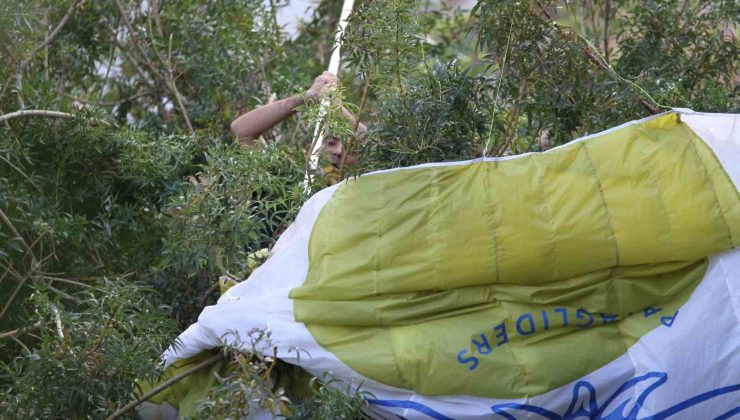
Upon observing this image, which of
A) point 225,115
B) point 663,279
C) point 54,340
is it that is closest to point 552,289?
point 663,279

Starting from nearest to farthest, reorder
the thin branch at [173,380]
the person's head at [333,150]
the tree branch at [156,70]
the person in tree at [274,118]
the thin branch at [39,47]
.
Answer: the thin branch at [173,380] < the person's head at [333,150] < the person in tree at [274,118] < the thin branch at [39,47] < the tree branch at [156,70]

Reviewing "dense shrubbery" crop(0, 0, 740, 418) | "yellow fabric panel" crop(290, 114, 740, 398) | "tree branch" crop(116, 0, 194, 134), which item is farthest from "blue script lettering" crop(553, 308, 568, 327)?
"tree branch" crop(116, 0, 194, 134)

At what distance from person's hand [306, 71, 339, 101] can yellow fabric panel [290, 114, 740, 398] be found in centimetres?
59

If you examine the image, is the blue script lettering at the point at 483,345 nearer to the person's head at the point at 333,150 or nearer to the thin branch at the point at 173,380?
the thin branch at the point at 173,380

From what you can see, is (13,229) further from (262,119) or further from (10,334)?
(262,119)

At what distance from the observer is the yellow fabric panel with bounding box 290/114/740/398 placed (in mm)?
3252

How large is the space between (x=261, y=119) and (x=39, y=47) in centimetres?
107

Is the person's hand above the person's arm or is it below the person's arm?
above

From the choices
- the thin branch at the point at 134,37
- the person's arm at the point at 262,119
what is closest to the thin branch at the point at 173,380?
the person's arm at the point at 262,119

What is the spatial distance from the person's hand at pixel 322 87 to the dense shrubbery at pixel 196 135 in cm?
8

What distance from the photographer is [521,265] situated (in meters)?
3.27

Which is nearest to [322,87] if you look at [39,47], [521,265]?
[521,265]

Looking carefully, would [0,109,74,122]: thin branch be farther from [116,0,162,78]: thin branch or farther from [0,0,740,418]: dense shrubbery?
[116,0,162,78]: thin branch

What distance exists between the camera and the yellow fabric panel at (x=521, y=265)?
3.25m
